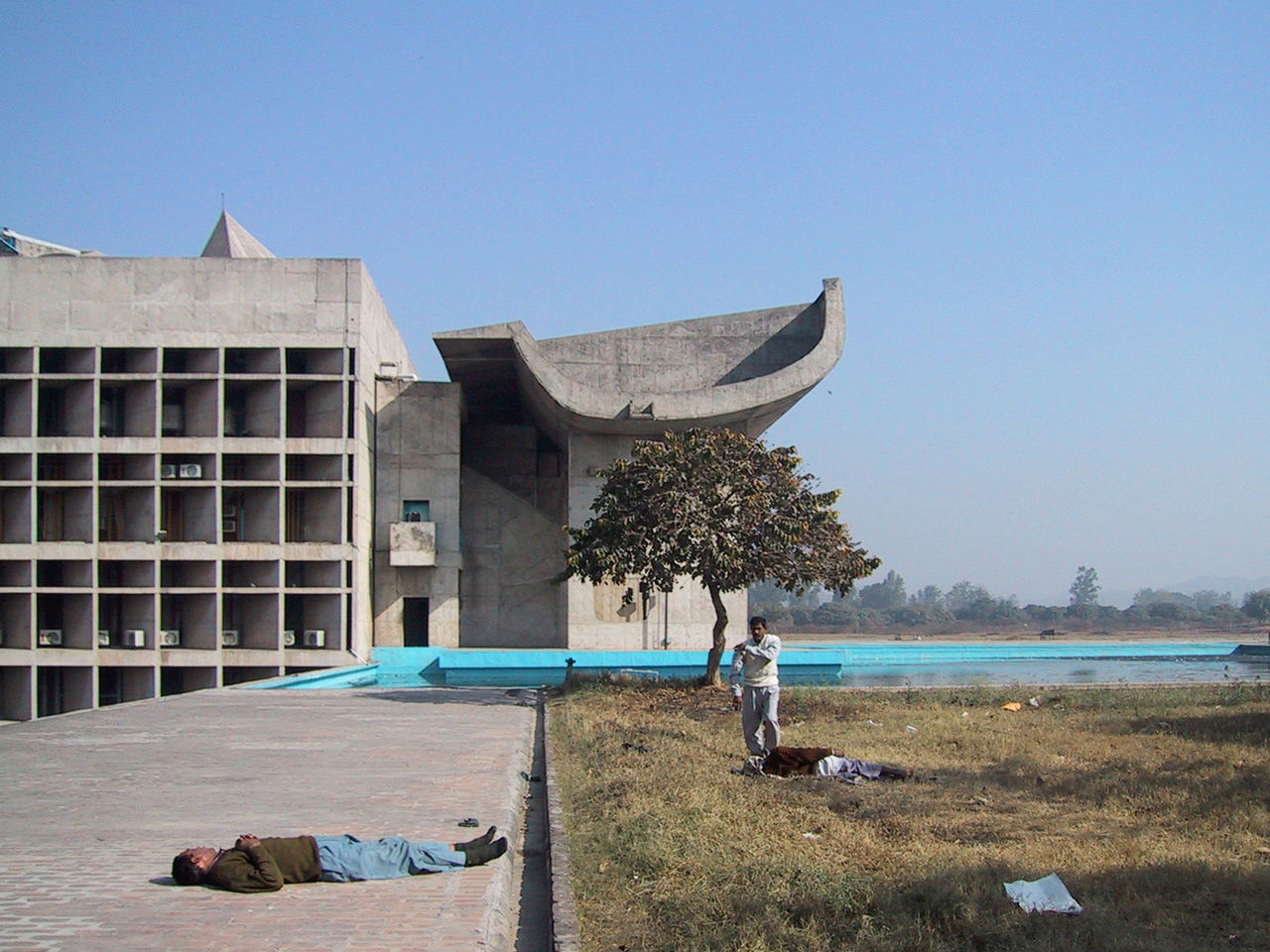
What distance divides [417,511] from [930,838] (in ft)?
94.0

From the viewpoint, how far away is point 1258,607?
106 meters

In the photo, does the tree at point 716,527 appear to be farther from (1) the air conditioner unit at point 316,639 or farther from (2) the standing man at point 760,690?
(1) the air conditioner unit at point 316,639

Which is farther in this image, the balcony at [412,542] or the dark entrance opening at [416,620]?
the dark entrance opening at [416,620]

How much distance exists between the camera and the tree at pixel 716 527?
2056cm

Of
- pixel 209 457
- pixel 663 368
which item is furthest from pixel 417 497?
pixel 663 368

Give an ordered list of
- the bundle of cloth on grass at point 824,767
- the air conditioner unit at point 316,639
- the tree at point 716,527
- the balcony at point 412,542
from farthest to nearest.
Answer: the balcony at point 412,542 → the air conditioner unit at point 316,639 → the tree at point 716,527 → the bundle of cloth on grass at point 824,767

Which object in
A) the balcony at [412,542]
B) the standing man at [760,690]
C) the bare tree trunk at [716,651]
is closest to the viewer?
the standing man at [760,690]

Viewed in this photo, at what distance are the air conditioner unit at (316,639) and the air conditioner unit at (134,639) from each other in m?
3.96

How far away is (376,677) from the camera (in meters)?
32.5

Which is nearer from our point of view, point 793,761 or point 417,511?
point 793,761

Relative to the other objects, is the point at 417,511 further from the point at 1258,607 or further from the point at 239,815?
the point at 1258,607

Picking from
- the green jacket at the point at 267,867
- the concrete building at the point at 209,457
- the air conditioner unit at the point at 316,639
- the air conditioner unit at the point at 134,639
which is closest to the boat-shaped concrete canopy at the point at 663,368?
the concrete building at the point at 209,457

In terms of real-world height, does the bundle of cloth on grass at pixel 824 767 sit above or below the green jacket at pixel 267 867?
below

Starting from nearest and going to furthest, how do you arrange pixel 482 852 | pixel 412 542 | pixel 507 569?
pixel 482 852
pixel 412 542
pixel 507 569
